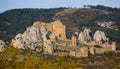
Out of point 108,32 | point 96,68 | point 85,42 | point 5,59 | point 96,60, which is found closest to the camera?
point 5,59

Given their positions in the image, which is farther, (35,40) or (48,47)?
(35,40)

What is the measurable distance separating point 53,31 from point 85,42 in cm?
917

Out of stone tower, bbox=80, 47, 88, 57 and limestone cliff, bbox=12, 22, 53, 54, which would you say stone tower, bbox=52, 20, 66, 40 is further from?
stone tower, bbox=80, 47, 88, 57

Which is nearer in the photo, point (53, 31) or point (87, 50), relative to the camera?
point (87, 50)

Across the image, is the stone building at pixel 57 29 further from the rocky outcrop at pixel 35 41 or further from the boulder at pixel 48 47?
the boulder at pixel 48 47

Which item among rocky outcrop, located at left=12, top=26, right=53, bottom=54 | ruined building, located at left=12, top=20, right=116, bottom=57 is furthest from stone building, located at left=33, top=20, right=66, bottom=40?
rocky outcrop, located at left=12, top=26, right=53, bottom=54

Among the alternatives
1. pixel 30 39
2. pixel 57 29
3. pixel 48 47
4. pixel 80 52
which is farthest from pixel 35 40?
pixel 57 29

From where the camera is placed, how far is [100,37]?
470 feet

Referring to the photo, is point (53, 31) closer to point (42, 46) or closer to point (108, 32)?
point (42, 46)

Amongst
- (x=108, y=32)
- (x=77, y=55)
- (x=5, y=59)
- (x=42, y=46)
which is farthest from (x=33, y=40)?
(x=5, y=59)


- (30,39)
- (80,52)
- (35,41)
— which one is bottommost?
(80,52)

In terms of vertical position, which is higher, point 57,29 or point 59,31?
point 57,29

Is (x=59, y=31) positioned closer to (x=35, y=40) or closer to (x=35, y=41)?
(x=35, y=40)

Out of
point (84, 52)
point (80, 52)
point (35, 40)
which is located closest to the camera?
point (84, 52)
